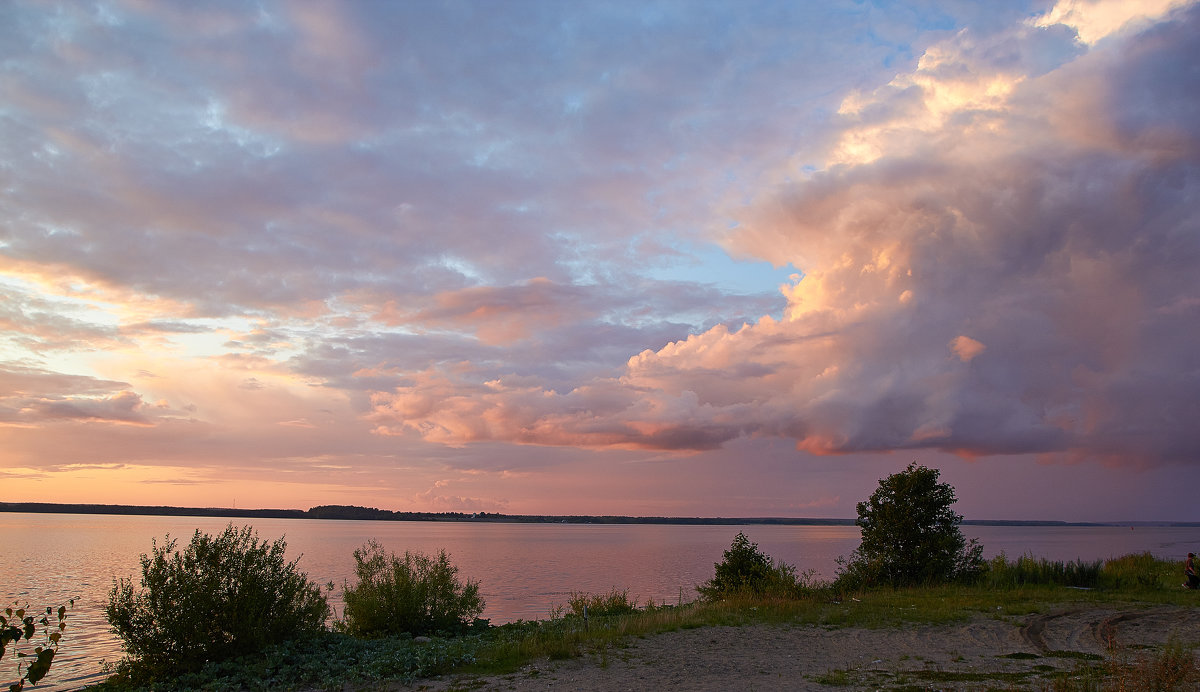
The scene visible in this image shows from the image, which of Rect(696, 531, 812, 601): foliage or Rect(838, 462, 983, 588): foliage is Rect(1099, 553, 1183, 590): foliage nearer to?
Rect(838, 462, 983, 588): foliage

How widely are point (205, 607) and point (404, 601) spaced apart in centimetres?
604

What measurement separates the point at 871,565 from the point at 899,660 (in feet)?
42.0

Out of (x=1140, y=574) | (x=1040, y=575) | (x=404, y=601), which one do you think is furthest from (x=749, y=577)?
(x=1140, y=574)

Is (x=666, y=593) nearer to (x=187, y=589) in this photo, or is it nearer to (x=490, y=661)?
(x=490, y=661)

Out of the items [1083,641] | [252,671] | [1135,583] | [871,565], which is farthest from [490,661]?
[1135,583]

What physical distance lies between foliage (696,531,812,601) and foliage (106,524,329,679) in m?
13.7

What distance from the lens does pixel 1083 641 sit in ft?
51.1

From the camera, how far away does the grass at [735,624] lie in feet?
40.4

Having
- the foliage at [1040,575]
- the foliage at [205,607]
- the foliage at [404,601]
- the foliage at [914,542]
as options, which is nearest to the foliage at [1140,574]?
the foliage at [1040,575]

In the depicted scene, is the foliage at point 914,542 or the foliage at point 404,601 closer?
the foliage at point 404,601

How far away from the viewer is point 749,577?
24.4m

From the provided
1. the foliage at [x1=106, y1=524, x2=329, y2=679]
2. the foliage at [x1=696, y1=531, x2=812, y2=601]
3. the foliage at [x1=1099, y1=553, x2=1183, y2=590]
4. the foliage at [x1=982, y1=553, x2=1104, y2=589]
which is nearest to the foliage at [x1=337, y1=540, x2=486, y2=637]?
the foliage at [x1=106, y1=524, x2=329, y2=679]

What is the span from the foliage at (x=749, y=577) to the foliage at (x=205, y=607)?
13658 millimetres

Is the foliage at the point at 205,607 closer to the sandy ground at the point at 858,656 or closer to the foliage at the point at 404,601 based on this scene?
the foliage at the point at 404,601
